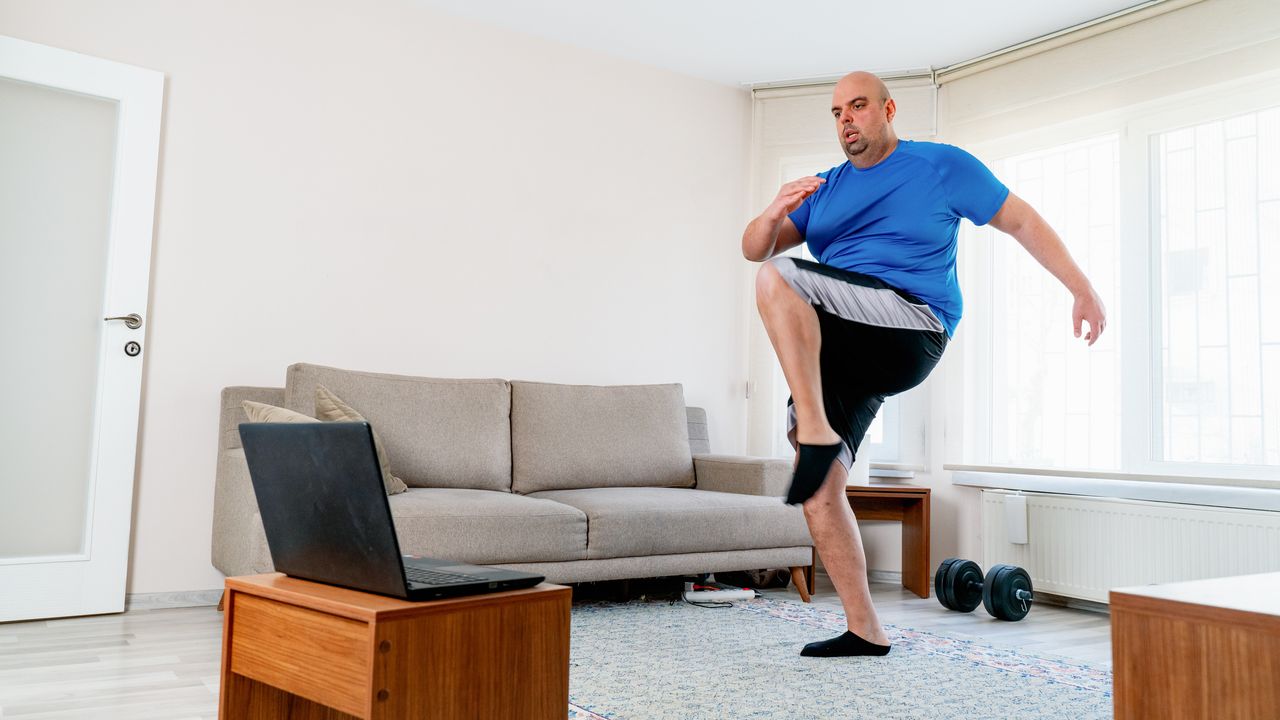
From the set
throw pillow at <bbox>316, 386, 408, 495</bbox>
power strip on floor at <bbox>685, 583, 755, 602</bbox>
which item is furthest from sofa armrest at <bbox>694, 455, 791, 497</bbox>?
throw pillow at <bbox>316, 386, 408, 495</bbox>

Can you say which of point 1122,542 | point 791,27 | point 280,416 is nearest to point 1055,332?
point 1122,542

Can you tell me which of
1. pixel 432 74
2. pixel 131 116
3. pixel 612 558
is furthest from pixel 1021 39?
pixel 131 116

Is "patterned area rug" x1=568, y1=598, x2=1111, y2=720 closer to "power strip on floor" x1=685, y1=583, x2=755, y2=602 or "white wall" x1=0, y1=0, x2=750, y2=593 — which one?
"power strip on floor" x1=685, y1=583, x2=755, y2=602

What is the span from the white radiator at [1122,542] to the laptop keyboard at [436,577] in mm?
2866

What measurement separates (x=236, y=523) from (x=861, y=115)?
2277mm

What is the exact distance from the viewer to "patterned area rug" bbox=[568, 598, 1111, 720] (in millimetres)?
2039

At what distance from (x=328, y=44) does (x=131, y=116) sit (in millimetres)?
823

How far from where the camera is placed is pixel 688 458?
13.4 feet

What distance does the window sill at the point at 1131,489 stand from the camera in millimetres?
3244

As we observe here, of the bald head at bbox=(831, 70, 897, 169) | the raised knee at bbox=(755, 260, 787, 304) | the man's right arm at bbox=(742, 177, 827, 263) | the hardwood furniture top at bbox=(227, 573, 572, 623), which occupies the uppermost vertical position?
the bald head at bbox=(831, 70, 897, 169)

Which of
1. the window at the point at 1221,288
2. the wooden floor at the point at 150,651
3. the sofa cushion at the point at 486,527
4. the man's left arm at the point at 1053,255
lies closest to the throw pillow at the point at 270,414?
the sofa cushion at the point at 486,527

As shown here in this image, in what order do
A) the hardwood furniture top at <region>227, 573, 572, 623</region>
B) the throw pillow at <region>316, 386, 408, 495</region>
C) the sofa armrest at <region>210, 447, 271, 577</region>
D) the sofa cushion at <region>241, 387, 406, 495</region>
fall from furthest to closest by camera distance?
the throw pillow at <region>316, 386, 408, 495</region>, the sofa cushion at <region>241, 387, 406, 495</region>, the sofa armrest at <region>210, 447, 271, 577</region>, the hardwood furniture top at <region>227, 573, 572, 623</region>

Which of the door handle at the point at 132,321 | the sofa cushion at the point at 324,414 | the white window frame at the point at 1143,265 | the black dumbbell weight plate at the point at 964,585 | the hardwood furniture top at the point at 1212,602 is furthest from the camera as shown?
the white window frame at the point at 1143,265

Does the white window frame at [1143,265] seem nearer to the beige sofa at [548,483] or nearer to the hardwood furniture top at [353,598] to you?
the beige sofa at [548,483]
